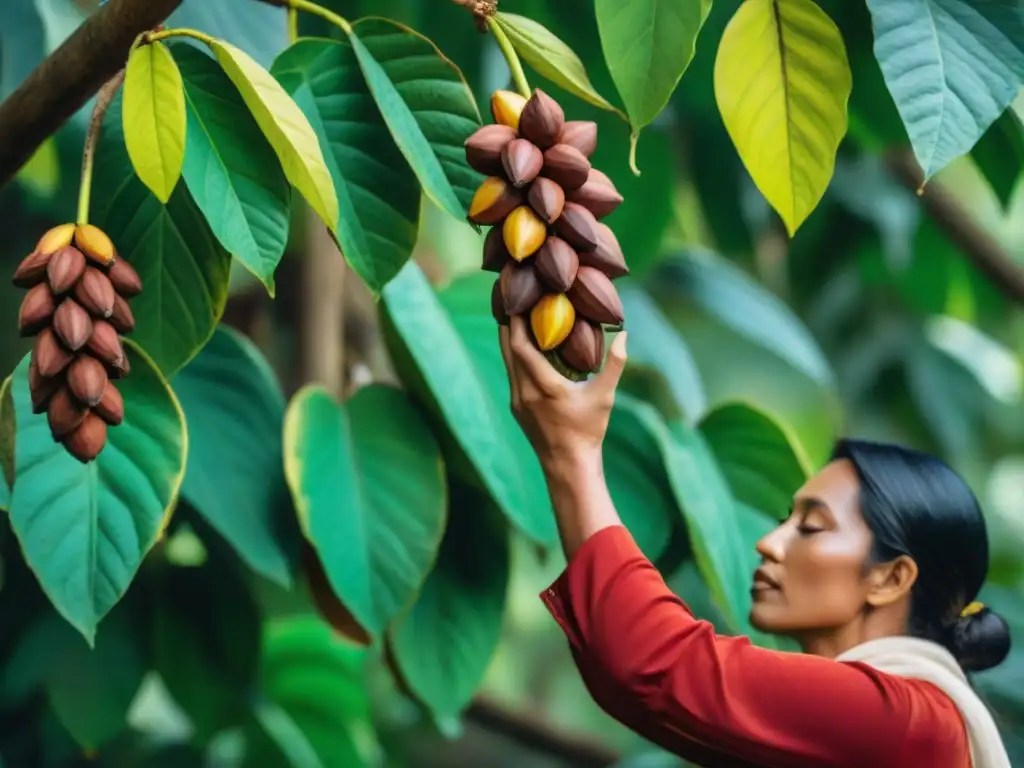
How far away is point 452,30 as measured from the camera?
1.10m

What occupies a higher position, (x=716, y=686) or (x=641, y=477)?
(x=716, y=686)

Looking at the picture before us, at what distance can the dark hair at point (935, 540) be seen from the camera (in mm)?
594

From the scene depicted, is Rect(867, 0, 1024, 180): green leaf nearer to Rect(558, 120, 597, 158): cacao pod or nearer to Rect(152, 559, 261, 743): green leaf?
Rect(558, 120, 597, 158): cacao pod

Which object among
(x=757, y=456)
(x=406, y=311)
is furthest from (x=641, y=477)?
(x=406, y=311)

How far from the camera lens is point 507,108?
0.52m

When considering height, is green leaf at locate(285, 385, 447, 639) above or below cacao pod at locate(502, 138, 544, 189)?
below

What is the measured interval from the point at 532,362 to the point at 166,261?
203mm

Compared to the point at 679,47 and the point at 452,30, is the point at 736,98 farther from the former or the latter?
the point at 452,30

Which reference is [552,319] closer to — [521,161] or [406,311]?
[521,161]

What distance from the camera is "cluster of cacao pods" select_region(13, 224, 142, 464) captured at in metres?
0.50

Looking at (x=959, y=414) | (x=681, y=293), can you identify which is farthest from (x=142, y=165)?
(x=959, y=414)

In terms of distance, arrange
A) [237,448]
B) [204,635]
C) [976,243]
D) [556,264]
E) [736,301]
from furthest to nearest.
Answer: [976,243], [736,301], [204,635], [237,448], [556,264]

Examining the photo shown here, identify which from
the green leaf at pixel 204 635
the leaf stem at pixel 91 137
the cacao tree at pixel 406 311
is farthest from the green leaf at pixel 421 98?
the green leaf at pixel 204 635

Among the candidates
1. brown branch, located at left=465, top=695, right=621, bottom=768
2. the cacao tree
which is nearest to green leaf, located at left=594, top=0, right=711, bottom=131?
the cacao tree
